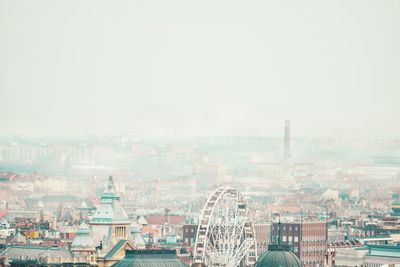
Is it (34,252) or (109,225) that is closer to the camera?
(34,252)

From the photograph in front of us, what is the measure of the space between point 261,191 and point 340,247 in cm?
4888

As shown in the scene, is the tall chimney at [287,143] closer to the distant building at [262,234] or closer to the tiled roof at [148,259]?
the distant building at [262,234]

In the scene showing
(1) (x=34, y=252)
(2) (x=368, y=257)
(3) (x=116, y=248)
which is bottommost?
(2) (x=368, y=257)

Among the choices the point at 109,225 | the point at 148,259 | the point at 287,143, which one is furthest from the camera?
the point at 287,143

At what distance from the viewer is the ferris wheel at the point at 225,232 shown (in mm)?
82562

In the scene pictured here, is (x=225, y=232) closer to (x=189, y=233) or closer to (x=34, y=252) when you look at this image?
(x=34, y=252)

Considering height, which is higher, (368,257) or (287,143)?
(287,143)

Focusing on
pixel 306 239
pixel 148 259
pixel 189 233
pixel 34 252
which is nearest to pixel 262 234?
pixel 306 239

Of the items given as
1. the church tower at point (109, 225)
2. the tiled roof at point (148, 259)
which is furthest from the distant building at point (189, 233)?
the tiled roof at point (148, 259)

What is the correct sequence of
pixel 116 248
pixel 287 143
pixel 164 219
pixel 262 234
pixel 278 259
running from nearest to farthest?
pixel 278 259 → pixel 116 248 → pixel 262 234 → pixel 164 219 → pixel 287 143

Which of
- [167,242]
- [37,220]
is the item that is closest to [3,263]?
[167,242]

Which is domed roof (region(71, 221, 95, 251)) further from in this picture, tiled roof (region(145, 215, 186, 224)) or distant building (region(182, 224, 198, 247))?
tiled roof (region(145, 215, 186, 224))

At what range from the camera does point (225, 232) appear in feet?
278

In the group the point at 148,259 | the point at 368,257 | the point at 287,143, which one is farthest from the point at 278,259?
the point at 287,143
